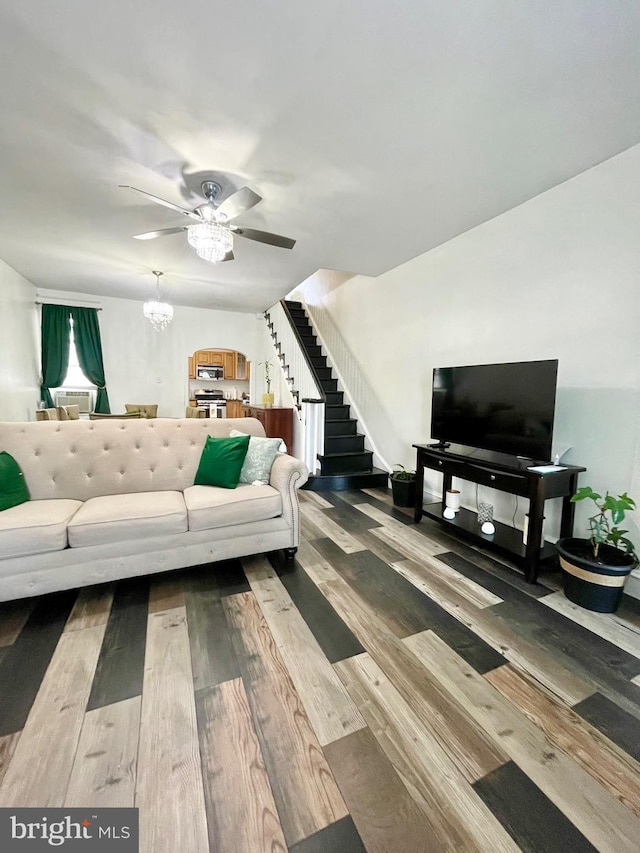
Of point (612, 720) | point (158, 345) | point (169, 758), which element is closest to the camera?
point (169, 758)

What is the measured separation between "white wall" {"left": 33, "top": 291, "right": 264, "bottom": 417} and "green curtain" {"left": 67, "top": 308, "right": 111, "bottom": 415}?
0.13 meters

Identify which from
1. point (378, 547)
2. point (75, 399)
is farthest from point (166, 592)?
point (75, 399)

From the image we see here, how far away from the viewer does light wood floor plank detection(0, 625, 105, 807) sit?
1.04 meters

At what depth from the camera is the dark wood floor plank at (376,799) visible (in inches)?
37.4

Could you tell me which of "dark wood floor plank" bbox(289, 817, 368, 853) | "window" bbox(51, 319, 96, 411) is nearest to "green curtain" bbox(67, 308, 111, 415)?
"window" bbox(51, 319, 96, 411)

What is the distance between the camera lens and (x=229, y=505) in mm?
Result: 2273

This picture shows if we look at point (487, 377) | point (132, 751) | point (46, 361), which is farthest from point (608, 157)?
point (46, 361)

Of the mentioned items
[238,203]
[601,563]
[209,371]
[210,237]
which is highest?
[238,203]

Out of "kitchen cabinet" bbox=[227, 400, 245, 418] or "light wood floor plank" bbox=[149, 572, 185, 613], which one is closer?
"light wood floor plank" bbox=[149, 572, 185, 613]

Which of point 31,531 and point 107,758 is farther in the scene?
point 31,531

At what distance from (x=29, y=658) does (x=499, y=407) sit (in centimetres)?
311

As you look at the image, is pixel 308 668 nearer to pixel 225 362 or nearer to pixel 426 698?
pixel 426 698

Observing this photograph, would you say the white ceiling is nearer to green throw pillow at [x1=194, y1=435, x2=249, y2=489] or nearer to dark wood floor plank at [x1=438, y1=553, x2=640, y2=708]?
green throw pillow at [x1=194, y1=435, x2=249, y2=489]

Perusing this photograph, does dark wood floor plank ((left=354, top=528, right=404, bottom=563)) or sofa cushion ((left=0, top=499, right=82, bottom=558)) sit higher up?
sofa cushion ((left=0, top=499, right=82, bottom=558))
